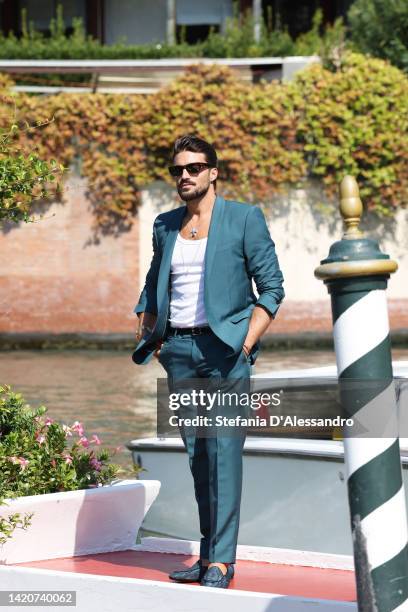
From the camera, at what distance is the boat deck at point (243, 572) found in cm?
458

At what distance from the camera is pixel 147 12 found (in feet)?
95.2

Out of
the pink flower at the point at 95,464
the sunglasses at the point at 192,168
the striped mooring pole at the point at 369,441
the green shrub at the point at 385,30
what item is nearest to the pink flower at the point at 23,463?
the pink flower at the point at 95,464

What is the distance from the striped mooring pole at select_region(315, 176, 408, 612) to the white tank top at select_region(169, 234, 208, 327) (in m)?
1.31

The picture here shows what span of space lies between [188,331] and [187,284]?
187 millimetres

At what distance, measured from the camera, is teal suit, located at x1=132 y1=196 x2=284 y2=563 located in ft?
15.5

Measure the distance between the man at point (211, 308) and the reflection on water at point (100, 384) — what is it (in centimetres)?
514

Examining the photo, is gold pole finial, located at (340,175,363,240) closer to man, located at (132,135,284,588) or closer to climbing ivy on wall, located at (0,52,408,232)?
man, located at (132,135,284,588)

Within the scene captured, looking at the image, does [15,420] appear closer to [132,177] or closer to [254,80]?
[132,177]

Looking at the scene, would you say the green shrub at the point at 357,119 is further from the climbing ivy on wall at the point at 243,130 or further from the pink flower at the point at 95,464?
the pink flower at the point at 95,464

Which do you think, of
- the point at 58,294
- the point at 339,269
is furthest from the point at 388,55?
the point at 339,269

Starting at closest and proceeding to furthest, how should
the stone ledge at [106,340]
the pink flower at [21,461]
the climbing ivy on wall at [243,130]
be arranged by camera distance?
the pink flower at [21,461], the stone ledge at [106,340], the climbing ivy on wall at [243,130]

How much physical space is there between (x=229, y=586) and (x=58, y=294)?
56.3ft

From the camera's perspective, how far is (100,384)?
1564 cm

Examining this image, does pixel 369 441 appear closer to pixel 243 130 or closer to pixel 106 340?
pixel 106 340
